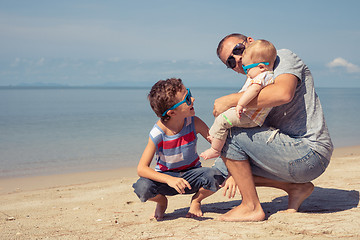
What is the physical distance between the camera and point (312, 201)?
3.47 metres

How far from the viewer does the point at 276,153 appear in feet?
8.81

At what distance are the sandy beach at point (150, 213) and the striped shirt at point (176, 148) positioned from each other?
0.44 metres

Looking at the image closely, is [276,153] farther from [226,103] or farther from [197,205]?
[197,205]

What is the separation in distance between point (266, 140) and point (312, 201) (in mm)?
1145

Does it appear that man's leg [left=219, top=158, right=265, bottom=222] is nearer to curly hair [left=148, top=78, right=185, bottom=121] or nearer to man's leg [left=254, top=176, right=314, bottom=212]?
man's leg [left=254, top=176, right=314, bottom=212]

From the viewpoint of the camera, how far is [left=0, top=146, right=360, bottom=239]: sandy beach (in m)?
2.59

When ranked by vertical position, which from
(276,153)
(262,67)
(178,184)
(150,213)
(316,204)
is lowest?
(150,213)

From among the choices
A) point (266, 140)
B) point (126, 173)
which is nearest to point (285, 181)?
point (266, 140)

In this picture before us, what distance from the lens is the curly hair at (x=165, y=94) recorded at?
2979 millimetres

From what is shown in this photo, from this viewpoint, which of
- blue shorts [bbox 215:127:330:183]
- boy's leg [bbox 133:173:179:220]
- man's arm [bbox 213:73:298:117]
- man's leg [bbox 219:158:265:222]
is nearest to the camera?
man's arm [bbox 213:73:298:117]

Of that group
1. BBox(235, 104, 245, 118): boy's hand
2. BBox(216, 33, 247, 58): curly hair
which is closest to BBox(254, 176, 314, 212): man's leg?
BBox(235, 104, 245, 118): boy's hand

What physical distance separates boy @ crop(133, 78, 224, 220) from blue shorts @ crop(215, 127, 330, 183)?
0.36m

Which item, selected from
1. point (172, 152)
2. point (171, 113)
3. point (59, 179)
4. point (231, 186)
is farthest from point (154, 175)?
point (59, 179)

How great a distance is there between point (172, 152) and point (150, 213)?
31.7 inches
